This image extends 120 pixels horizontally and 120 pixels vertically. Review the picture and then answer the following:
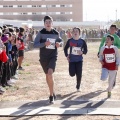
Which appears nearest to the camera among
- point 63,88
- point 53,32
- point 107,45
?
point 53,32

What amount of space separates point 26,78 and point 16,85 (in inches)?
54.9

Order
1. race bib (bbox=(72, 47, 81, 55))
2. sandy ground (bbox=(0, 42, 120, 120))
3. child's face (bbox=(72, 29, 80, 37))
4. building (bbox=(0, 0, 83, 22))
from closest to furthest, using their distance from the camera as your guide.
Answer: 1. sandy ground (bbox=(0, 42, 120, 120))
2. child's face (bbox=(72, 29, 80, 37))
3. race bib (bbox=(72, 47, 81, 55))
4. building (bbox=(0, 0, 83, 22))

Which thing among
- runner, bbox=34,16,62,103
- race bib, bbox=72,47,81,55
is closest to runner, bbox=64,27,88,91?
race bib, bbox=72,47,81,55

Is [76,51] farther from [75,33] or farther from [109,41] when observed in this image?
[109,41]

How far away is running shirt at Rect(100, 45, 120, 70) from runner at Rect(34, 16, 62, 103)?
3.78 feet

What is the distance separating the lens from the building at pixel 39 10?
106938 mm

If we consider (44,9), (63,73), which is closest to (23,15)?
(44,9)

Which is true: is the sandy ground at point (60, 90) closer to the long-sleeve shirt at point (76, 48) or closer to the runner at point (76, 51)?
the runner at point (76, 51)

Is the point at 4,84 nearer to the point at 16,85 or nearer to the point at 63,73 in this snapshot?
the point at 16,85

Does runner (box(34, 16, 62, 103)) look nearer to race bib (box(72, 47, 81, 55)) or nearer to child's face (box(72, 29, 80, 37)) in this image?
child's face (box(72, 29, 80, 37))

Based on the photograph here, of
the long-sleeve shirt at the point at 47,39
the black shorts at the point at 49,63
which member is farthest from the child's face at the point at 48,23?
the black shorts at the point at 49,63

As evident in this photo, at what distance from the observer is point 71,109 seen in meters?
6.71

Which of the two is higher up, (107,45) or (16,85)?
(107,45)

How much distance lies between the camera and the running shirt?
7.84 metres
